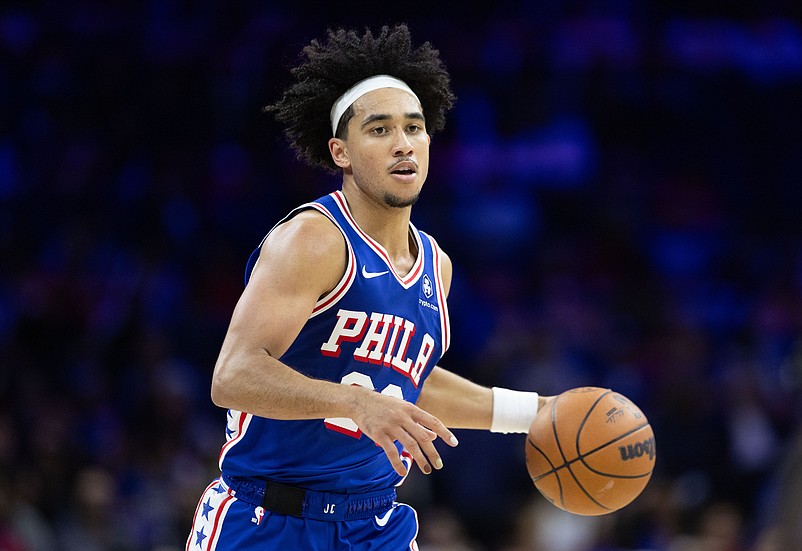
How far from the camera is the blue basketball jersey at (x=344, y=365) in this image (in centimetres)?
429

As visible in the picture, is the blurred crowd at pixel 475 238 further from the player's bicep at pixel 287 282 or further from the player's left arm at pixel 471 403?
the player's bicep at pixel 287 282

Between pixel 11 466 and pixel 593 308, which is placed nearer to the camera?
pixel 11 466

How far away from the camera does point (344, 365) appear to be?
4.34m

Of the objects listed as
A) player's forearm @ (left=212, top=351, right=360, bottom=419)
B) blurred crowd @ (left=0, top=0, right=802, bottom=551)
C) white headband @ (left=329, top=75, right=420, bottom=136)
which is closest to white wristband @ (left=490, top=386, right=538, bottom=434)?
white headband @ (left=329, top=75, right=420, bottom=136)

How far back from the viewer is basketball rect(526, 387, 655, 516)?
454 cm

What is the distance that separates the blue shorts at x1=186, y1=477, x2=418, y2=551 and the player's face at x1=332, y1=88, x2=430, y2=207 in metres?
1.30

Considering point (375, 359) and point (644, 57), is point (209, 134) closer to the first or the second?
point (644, 57)

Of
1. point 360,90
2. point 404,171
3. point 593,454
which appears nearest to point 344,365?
point 404,171

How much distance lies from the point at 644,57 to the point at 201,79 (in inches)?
192

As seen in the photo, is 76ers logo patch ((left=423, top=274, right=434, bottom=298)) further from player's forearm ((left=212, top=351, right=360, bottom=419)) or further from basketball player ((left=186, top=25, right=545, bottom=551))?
player's forearm ((left=212, top=351, right=360, bottom=419))

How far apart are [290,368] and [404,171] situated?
1118mm

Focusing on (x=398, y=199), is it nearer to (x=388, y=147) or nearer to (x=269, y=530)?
(x=388, y=147)

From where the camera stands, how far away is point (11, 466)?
30.3 feet

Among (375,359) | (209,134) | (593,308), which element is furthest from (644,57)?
(375,359)
